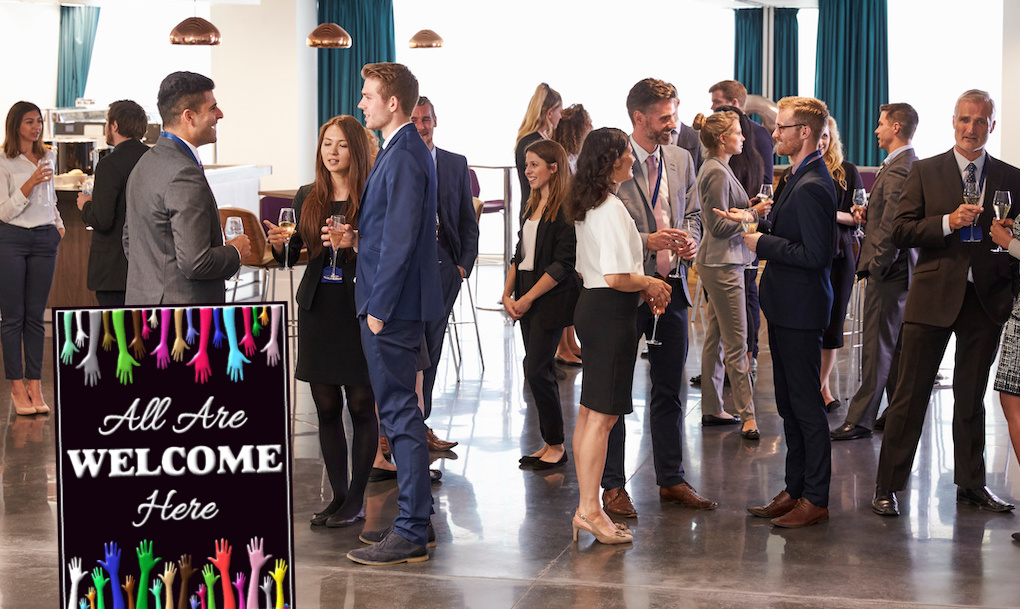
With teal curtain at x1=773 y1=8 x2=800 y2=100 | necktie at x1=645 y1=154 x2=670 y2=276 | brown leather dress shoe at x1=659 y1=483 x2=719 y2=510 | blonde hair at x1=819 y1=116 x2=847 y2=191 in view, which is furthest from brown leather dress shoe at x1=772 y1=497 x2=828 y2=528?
teal curtain at x1=773 y1=8 x2=800 y2=100

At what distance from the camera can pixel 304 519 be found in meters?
4.61

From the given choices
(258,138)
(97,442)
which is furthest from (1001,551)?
(258,138)

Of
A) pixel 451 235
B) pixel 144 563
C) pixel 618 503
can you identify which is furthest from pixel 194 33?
pixel 144 563

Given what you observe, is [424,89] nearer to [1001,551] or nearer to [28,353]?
[28,353]

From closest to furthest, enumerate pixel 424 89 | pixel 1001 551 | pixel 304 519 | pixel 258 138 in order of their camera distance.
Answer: pixel 1001 551 → pixel 304 519 → pixel 258 138 → pixel 424 89

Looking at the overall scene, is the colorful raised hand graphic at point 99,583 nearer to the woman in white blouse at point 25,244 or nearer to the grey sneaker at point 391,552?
the grey sneaker at point 391,552

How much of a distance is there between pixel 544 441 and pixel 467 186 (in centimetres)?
137

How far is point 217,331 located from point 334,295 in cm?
142

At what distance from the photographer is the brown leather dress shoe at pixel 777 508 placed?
15.0 ft

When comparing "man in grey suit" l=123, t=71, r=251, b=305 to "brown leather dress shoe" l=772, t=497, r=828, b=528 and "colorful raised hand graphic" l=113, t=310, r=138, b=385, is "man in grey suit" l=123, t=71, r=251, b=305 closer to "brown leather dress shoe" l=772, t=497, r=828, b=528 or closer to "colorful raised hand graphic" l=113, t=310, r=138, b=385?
"colorful raised hand graphic" l=113, t=310, r=138, b=385

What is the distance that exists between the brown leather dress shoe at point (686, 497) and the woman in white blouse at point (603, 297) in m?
0.56

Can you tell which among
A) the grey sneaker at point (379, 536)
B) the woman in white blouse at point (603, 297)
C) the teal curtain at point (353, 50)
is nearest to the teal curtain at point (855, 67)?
the teal curtain at point (353, 50)

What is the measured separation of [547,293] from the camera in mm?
5293

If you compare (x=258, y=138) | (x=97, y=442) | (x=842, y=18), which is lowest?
Result: (x=97, y=442)
